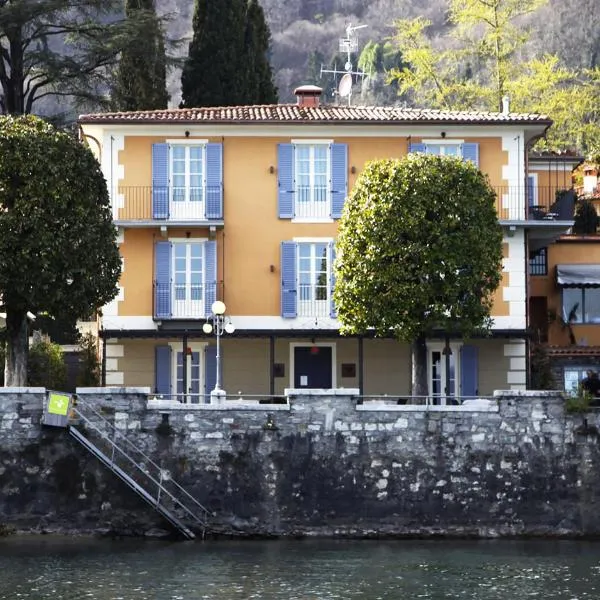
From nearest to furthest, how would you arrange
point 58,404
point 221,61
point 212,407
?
point 58,404
point 212,407
point 221,61

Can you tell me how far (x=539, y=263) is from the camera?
59.3 meters

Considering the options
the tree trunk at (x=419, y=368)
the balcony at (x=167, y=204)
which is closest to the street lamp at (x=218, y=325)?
the balcony at (x=167, y=204)

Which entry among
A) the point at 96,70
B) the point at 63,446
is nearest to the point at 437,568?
the point at 63,446

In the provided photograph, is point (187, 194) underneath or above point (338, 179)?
underneath

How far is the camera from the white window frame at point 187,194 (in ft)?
173

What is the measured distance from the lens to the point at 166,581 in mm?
38438

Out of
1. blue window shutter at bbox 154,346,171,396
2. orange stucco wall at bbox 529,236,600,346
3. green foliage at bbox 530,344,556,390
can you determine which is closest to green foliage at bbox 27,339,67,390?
blue window shutter at bbox 154,346,171,396

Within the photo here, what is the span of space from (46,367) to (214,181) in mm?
7512

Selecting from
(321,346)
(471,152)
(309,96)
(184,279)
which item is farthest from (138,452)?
(309,96)

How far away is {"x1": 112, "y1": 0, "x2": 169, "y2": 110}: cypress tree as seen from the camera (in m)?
67.8

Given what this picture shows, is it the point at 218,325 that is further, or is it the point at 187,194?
the point at 187,194

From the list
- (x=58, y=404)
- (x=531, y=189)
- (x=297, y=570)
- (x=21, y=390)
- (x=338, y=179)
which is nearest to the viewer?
(x=297, y=570)

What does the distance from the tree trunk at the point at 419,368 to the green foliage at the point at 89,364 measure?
10.9m

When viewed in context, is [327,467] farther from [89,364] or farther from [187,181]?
[89,364]
